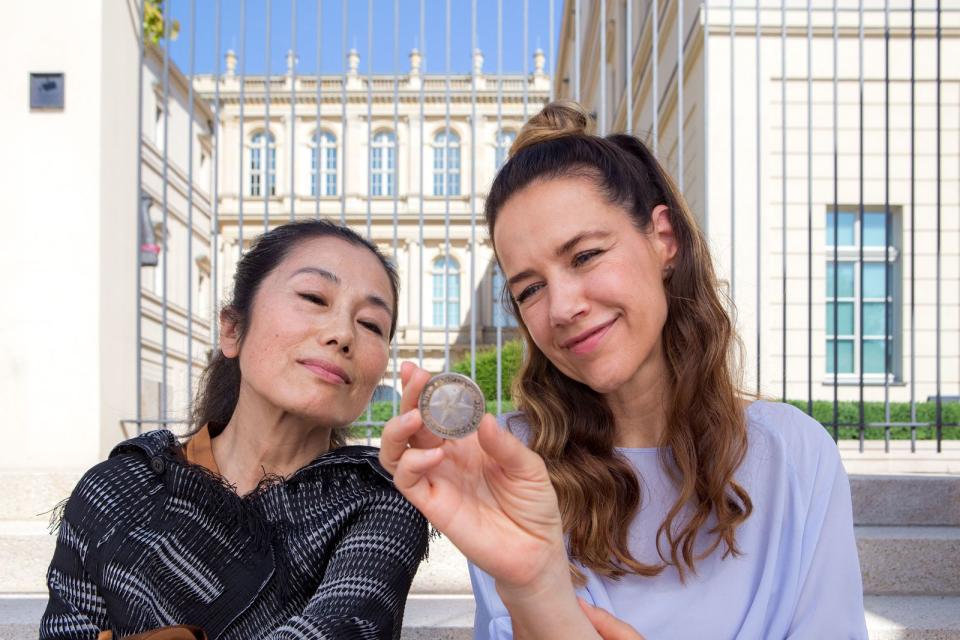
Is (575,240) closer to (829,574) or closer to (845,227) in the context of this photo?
(829,574)

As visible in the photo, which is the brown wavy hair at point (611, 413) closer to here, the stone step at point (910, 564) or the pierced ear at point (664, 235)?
the pierced ear at point (664, 235)

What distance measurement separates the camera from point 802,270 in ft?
32.2

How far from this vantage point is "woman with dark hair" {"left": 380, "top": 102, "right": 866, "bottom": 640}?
1787 millimetres

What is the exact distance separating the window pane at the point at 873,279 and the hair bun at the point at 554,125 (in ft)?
30.8

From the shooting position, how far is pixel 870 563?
3.29 metres

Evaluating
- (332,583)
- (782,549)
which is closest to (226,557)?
(332,583)

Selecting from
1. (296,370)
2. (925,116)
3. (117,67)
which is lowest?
(296,370)

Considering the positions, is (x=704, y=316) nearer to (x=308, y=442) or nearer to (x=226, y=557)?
(x=308, y=442)

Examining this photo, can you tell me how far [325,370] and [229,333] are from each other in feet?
1.25

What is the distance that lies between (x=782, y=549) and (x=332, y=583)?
96 cm

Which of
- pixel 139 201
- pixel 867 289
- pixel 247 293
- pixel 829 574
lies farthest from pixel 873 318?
pixel 247 293

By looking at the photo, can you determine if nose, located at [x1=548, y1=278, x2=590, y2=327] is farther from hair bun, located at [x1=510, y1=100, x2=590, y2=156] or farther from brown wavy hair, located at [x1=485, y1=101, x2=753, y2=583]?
hair bun, located at [x1=510, y1=100, x2=590, y2=156]

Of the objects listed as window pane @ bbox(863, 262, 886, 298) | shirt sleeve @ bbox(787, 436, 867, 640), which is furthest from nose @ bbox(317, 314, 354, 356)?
window pane @ bbox(863, 262, 886, 298)

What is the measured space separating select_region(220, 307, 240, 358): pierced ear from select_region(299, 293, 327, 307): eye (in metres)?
0.25
